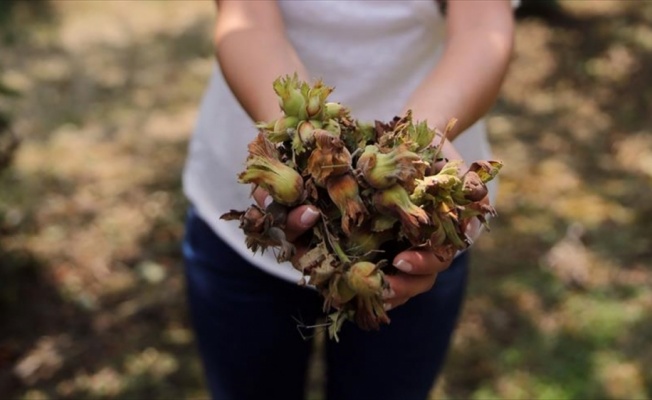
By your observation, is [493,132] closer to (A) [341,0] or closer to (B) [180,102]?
(B) [180,102]

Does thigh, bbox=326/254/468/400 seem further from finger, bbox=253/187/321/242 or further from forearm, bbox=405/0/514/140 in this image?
finger, bbox=253/187/321/242

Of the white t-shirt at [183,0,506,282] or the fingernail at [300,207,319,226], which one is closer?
the fingernail at [300,207,319,226]

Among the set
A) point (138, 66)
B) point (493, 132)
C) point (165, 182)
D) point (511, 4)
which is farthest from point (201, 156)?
point (138, 66)

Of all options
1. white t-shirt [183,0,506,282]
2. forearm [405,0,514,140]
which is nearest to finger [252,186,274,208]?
forearm [405,0,514,140]

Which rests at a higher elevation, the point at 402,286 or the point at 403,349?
the point at 402,286

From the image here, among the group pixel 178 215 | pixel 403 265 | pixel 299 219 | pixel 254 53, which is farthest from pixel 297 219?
pixel 178 215

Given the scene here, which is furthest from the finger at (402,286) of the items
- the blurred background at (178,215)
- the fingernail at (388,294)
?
the blurred background at (178,215)

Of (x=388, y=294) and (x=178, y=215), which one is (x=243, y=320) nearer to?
(x=388, y=294)
